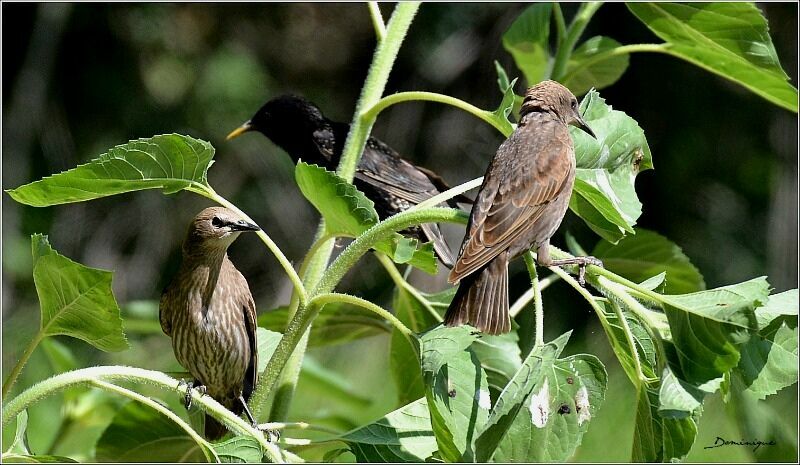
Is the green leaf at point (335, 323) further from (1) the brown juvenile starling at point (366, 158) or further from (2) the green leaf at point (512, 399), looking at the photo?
(2) the green leaf at point (512, 399)

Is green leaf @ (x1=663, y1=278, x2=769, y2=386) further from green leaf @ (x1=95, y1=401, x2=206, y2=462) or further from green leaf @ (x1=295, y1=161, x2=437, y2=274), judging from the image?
green leaf @ (x1=95, y1=401, x2=206, y2=462)

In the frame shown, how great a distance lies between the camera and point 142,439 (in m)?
2.01

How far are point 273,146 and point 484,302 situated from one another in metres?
5.18

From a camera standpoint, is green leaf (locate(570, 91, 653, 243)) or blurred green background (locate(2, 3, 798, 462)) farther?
blurred green background (locate(2, 3, 798, 462))

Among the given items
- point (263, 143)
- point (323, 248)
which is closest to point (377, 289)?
point (263, 143)

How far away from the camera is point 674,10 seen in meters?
2.09

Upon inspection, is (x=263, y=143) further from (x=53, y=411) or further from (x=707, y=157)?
(x=53, y=411)

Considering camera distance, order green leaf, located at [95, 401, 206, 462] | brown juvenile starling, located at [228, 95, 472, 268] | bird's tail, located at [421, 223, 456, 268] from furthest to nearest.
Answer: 1. brown juvenile starling, located at [228, 95, 472, 268]
2. bird's tail, located at [421, 223, 456, 268]
3. green leaf, located at [95, 401, 206, 462]

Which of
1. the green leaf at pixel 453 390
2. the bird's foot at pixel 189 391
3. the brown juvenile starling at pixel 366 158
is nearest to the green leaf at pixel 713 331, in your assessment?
the green leaf at pixel 453 390

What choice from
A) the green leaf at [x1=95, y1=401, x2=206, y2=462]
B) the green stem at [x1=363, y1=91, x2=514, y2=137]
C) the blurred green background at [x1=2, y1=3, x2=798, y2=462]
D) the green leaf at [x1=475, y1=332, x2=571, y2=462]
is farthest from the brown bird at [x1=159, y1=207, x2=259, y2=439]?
the blurred green background at [x1=2, y1=3, x2=798, y2=462]

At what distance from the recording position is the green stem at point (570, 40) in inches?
86.8

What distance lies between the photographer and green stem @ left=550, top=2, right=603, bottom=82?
2205mm

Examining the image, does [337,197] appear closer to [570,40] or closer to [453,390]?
[453,390]

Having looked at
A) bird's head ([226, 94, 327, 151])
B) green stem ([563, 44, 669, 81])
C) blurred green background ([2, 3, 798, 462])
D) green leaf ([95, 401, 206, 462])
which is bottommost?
blurred green background ([2, 3, 798, 462])
